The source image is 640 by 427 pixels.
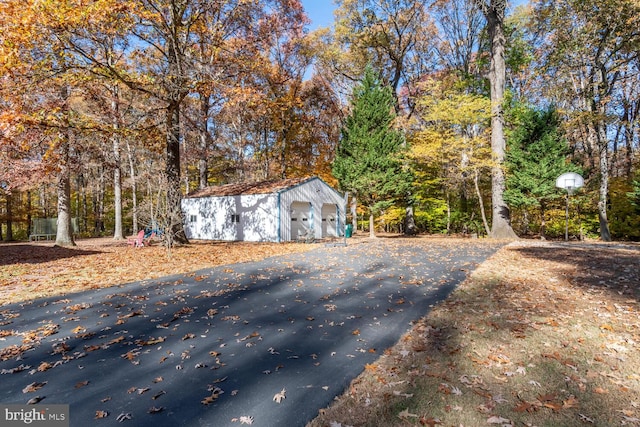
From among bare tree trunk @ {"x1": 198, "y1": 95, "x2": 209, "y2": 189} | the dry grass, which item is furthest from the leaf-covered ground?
bare tree trunk @ {"x1": 198, "y1": 95, "x2": 209, "y2": 189}

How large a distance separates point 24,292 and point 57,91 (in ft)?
32.0

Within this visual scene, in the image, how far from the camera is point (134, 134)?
12.4 metres

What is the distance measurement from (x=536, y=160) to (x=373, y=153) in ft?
31.0

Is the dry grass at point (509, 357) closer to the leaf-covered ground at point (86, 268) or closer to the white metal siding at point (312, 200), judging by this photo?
the leaf-covered ground at point (86, 268)

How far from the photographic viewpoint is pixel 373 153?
62.1 ft

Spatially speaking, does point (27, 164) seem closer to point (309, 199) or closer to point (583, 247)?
point (309, 199)

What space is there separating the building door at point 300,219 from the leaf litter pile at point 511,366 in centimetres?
1222

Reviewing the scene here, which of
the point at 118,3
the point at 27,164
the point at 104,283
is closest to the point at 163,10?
the point at 118,3

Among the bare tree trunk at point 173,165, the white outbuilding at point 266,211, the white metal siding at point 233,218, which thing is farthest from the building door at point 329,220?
the bare tree trunk at point 173,165

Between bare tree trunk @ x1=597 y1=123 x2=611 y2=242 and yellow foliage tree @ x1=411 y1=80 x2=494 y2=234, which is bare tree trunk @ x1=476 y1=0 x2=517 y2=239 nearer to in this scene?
yellow foliage tree @ x1=411 y1=80 x2=494 y2=234

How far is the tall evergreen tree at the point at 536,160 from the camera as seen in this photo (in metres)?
17.8

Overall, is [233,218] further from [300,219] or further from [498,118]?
[498,118]

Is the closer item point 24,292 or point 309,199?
point 24,292

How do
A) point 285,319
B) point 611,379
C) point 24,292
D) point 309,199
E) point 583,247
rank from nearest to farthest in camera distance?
point 611,379
point 285,319
point 24,292
point 583,247
point 309,199
